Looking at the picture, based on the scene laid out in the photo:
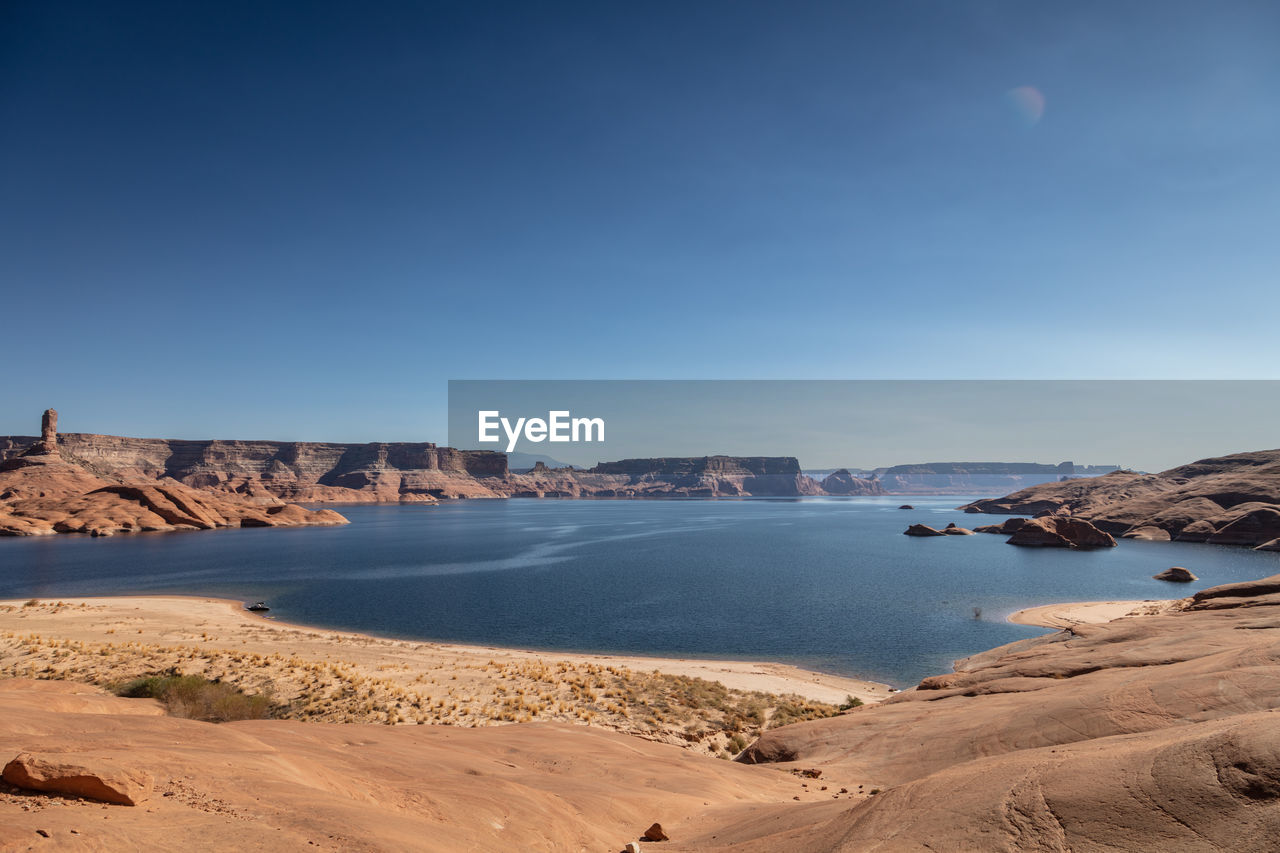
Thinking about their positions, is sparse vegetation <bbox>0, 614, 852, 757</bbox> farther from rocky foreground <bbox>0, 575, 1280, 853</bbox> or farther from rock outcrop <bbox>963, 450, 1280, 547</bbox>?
rock outcrop <bbox>963, 450, 1280, 547</bbox>

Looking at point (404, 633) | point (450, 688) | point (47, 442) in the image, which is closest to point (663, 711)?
point (450, 688)

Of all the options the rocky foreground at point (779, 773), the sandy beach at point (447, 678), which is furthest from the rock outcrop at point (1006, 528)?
the rocky foreground at point (779, 773)

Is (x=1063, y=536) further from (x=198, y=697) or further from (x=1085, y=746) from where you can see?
(x=198, y=697)

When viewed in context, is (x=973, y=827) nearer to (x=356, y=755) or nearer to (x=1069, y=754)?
(x=1069, y=754)

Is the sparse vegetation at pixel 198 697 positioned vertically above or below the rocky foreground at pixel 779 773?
below

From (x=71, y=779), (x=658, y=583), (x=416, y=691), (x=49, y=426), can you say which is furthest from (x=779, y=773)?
(x=49, y=426)

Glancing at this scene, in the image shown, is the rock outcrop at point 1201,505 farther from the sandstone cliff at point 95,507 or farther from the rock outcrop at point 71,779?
the sandstone cliff at point 95,507
